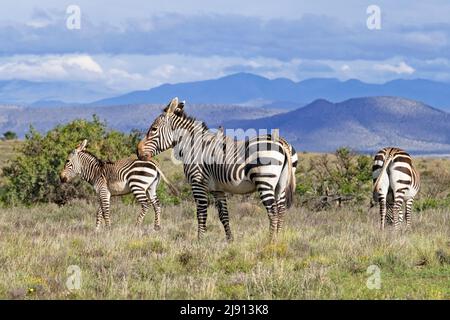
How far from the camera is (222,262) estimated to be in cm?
1125

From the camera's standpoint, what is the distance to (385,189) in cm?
1600

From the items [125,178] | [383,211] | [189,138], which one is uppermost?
[125,178]

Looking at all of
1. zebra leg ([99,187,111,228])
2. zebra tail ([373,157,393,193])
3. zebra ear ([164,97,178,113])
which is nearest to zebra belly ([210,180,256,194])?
zebra ear ([164,97,178,113])

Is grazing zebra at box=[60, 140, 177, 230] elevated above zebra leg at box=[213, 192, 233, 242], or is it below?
above

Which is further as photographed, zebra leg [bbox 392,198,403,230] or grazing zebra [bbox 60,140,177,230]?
grazing zebra [bbox 60,140,177,230]

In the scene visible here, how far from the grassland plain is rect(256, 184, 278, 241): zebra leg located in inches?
9.2

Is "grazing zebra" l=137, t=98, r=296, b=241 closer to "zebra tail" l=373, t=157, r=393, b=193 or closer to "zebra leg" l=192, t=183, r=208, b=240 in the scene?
"zebra leg" l=192, t=183, r=208, b=240

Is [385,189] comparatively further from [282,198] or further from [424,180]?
[424,180]

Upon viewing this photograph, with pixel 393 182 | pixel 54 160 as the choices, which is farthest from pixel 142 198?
pixel 54 160

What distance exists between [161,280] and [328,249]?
3574mm

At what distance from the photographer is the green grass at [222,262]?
9.26 metres

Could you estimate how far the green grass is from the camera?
9.26 metres

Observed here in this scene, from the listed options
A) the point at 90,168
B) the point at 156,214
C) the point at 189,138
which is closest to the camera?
the point at 189,138

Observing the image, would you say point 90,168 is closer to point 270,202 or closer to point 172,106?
point 172,106
